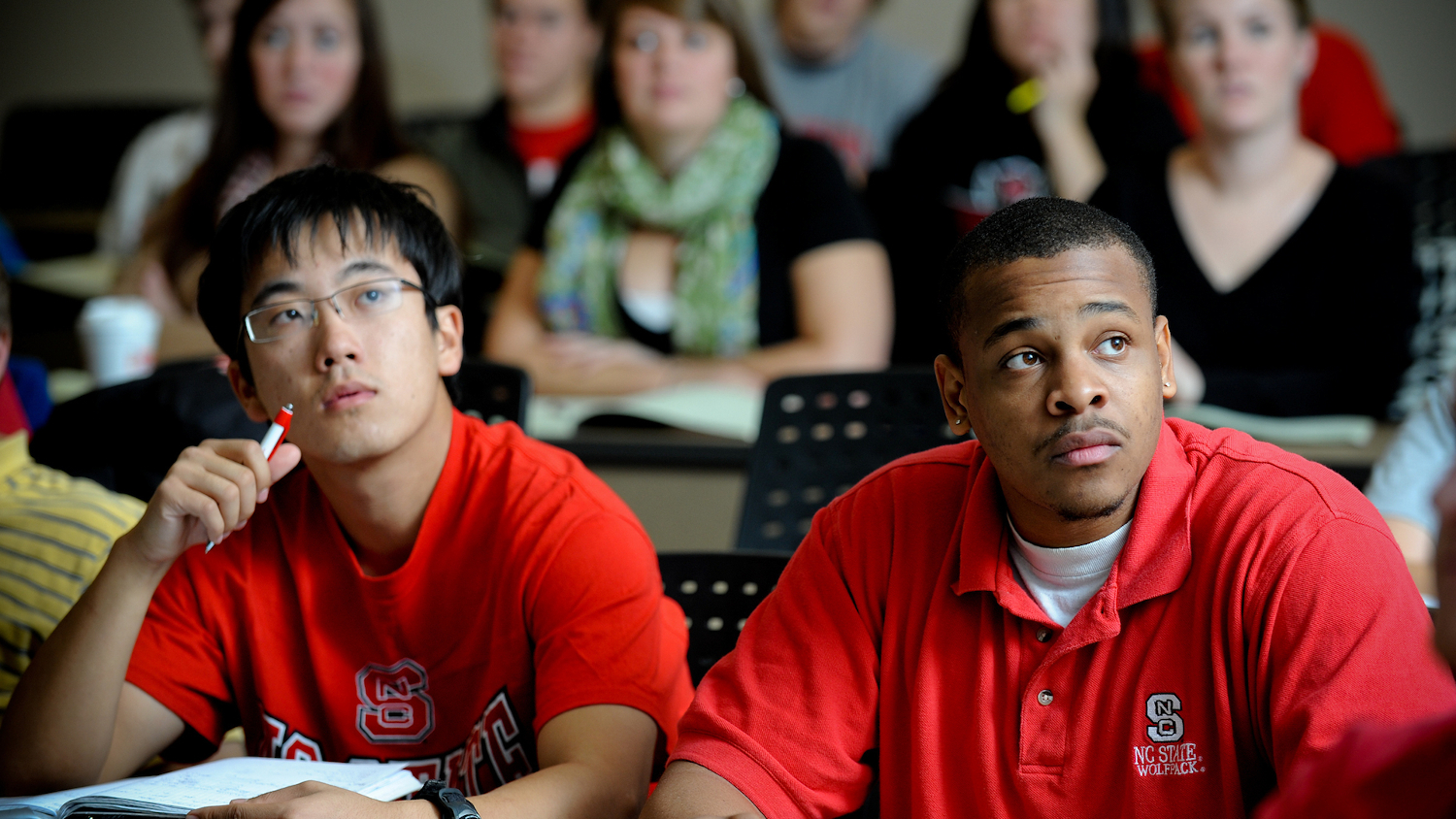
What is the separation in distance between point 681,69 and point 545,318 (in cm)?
65

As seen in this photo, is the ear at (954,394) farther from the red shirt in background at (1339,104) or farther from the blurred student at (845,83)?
the blurred student at (845,83)

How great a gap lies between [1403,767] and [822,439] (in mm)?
1186

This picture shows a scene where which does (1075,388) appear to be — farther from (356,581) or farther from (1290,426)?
(1290,426)

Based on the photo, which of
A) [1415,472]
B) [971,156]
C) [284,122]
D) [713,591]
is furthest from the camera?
[971,156]

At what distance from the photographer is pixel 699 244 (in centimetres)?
271

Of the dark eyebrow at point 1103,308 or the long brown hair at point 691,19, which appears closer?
the dark eyebrow at point 1103,308

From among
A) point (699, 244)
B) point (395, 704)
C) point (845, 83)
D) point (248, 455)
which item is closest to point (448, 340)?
point (248, 455)

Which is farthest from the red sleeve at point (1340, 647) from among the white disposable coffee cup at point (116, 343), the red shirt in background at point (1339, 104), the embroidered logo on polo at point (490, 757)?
the red shirt in background at point (1339, 104)

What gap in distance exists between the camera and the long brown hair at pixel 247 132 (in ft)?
9.53

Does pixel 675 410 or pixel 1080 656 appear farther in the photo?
pixel 675 410

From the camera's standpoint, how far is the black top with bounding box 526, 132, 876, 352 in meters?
2.64

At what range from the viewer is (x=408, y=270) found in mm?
1279

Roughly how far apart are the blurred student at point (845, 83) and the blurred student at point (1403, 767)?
3205mm

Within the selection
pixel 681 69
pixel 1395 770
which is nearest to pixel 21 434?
pixel 1395 770
